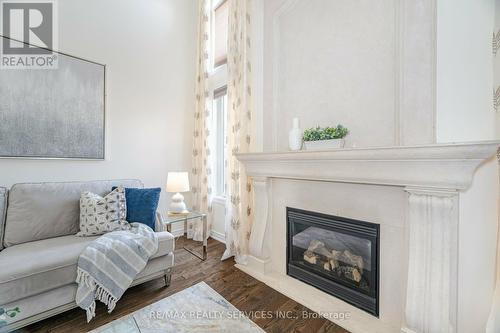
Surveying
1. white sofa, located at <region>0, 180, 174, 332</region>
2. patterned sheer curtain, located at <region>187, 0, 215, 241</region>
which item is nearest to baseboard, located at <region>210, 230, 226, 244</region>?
patterned sheer curtain, located at <region>187, 0, 215, 241</region>

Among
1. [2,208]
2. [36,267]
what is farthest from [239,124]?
[2,208]

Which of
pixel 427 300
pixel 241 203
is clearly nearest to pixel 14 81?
pixel 241 203

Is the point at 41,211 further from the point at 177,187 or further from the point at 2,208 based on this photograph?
the point at 177,187

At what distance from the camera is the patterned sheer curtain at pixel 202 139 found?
3.15 meters

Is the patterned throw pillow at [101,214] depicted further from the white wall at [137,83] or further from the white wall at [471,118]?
the white wall at [471,118]

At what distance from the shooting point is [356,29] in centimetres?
170

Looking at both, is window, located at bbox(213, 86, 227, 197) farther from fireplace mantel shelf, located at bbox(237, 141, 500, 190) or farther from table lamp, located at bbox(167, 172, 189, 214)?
fireplace mantel shelf, located at bbox(237, 141, 500, 190)

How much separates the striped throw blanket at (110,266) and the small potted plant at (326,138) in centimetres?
163

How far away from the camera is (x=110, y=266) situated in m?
1.67

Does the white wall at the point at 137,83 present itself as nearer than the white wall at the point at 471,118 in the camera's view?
No

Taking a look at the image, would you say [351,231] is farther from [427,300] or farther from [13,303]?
[13,303]

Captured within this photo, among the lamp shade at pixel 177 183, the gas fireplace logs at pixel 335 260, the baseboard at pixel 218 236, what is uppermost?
the lamp shade at pixel 177 183

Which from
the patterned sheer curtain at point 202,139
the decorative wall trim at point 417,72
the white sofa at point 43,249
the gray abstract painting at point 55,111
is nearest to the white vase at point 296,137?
the decorative wall trim at point 417,72

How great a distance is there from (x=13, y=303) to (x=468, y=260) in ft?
9.03
